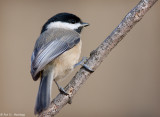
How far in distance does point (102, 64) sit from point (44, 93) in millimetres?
1514

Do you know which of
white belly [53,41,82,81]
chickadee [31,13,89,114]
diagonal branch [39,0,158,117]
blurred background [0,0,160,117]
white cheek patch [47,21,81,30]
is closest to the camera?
diagonal branch [39,0,158,117]

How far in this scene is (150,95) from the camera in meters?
3.60

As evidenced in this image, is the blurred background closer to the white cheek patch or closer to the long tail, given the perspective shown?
the white cheek patch

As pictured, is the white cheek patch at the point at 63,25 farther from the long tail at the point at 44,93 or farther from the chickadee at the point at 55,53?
the long tail at the point at 44,93

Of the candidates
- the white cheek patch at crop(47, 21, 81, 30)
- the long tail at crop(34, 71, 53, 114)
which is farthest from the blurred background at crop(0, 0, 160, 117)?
the long tail at crop(34, 71, 53, 114)

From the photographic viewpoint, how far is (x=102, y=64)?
365 centimetres

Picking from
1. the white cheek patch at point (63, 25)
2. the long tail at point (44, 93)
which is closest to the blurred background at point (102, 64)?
the white cheek patch at point (63, 25)

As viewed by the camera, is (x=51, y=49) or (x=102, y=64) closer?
(x=51, y=49)

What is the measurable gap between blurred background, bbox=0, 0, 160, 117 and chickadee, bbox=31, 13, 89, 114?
77 cm

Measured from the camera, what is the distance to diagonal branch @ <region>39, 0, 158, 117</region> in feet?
6.83

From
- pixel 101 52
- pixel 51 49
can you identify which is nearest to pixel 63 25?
pixel 51 49

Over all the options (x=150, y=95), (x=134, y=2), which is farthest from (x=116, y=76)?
(x=134, y=2)

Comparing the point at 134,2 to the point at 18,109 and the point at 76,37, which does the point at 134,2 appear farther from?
the point at 18,109

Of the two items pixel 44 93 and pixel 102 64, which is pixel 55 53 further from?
pixel 102 64
